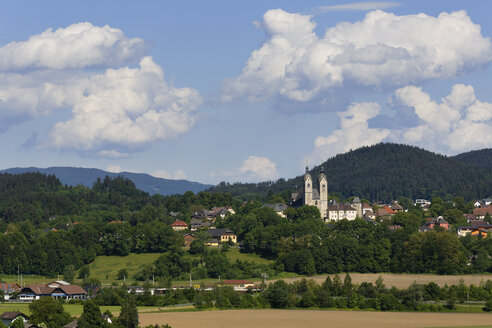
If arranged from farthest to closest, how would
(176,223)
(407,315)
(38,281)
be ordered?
(176,223)
(38,281)
(407,315)

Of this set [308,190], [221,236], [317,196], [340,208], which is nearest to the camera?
[221,236]

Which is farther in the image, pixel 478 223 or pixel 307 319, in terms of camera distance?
pixel 478 223

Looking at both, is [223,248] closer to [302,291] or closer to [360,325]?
[302,291]

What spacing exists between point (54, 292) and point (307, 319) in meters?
43.0

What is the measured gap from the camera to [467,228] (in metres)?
172

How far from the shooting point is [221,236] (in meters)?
168

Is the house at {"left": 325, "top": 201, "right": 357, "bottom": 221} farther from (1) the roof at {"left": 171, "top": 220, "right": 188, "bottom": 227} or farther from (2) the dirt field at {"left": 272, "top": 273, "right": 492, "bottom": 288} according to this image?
(2) the dirt field at {"left": 272, "top": 273, "right": 492, "bottom": 288}

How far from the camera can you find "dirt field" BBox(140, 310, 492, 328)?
89.7 metres

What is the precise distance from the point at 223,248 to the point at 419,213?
54463mm

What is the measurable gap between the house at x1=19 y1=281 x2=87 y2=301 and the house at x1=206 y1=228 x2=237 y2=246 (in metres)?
46.0

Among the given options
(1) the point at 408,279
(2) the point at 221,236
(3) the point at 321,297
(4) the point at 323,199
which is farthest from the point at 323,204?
(3) the point at 321,297

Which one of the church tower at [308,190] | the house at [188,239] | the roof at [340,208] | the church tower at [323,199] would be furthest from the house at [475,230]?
the house at [188,239]

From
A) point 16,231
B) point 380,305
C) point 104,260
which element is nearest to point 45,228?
point 16,231

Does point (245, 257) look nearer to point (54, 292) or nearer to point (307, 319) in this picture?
point (54, 292)
